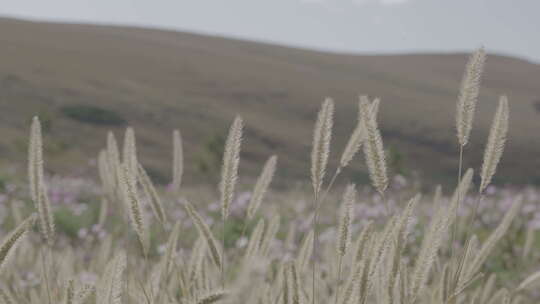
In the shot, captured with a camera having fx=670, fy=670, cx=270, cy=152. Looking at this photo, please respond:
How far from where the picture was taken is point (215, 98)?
46.2 meters

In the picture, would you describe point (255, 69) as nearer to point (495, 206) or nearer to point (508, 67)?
point (508, 67)

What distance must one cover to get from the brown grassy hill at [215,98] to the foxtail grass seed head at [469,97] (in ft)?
47.3

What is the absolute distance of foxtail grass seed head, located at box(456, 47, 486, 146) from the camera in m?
0.96

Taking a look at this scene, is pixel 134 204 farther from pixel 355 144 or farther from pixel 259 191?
pixel 355 144

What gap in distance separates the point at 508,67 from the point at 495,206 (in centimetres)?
7626

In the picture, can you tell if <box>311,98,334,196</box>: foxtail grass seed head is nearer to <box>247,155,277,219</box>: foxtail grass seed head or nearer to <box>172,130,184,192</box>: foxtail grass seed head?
<box>247,155,277,219</box>: foxtail grass seed head

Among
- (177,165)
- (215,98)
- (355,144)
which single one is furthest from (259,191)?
(215,98)

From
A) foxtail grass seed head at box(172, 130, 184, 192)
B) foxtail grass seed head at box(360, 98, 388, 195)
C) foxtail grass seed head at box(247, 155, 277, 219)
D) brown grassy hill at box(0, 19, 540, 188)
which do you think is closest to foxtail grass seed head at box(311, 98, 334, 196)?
foxtail grass seed head at box(360, 98, 388, 195)

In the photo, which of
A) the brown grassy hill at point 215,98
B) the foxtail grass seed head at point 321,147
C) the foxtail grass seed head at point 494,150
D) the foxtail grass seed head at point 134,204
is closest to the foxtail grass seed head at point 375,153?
the foxtail grass seed head at point 321,147

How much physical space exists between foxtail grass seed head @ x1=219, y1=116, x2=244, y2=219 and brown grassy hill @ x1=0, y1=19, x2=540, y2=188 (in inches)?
567

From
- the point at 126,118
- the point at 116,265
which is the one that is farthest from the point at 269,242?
the point at 126,118

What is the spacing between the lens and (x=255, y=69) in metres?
56.3

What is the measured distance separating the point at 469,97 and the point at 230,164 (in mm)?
361

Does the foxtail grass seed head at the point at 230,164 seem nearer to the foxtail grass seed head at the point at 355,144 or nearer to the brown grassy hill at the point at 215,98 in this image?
the foxtail grass seed head at the point at 355,144
